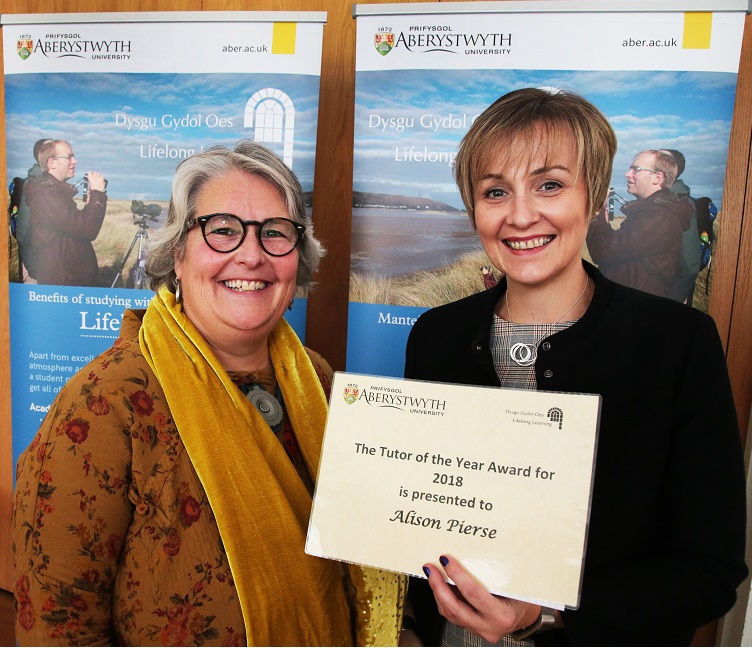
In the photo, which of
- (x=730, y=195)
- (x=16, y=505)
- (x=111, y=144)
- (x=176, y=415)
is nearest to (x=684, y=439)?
(x=176, y=415)

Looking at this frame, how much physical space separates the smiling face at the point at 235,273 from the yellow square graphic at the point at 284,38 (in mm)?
1214

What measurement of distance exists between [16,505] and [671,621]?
144 cm

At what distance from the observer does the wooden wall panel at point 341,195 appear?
2.69 m

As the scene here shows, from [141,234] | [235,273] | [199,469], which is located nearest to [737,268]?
[235,273]

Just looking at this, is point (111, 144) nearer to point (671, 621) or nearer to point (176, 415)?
point (176, 415)

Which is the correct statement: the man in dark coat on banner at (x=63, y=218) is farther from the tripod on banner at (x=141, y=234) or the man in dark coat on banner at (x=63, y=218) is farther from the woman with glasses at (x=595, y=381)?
the woman with glasses at (x=595, y=381)

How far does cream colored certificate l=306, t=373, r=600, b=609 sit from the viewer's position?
42.9 inches

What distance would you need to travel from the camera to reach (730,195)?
8.83ft

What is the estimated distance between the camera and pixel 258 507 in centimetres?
144

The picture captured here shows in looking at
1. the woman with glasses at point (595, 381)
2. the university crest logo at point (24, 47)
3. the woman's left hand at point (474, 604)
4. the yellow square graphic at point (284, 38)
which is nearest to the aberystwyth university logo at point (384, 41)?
the yellow square graphic at point (284, 38)

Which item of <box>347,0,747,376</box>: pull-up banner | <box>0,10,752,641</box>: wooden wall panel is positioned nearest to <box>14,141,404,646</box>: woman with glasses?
<box>347,0,747,376</box>: pull-up banner

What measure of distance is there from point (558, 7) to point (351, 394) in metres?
1.79

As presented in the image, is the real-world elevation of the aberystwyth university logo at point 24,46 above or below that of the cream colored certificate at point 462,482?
above

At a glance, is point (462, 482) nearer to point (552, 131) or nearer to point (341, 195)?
point (552, 131)
